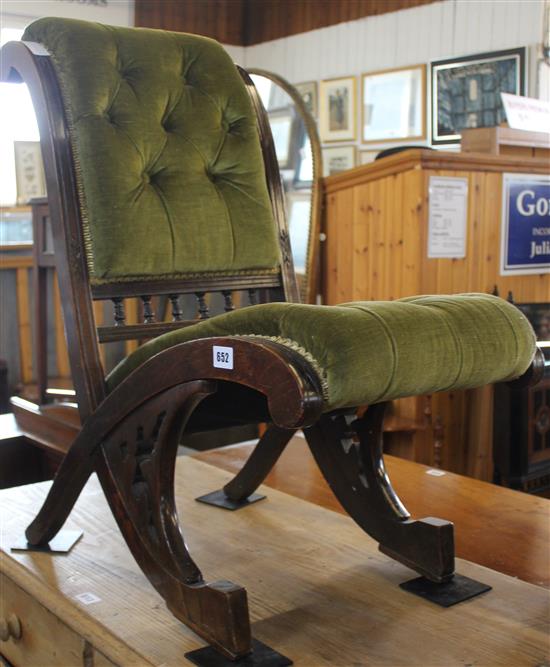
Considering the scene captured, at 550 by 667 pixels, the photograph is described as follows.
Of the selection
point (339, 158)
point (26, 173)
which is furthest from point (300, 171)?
point (26, 173)

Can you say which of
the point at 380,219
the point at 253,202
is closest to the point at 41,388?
the point at 380,219

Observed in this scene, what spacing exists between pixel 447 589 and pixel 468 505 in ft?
1.50

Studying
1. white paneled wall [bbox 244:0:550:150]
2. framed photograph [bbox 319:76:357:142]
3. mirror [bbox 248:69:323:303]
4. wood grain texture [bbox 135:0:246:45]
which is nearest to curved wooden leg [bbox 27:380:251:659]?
mirror [bbox 248:69:323:303]

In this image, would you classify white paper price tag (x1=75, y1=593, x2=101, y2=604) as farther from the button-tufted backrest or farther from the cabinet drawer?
the button-tufted backrest

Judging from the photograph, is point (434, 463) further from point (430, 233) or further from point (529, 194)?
point (529, 194)

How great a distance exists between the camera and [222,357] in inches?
34.2

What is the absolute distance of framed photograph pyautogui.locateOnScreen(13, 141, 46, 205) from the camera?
5.66 meters

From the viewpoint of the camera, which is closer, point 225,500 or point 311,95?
point 225,500

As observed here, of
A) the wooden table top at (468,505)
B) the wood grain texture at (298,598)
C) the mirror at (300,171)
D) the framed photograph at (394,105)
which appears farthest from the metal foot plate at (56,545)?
the framed photograph at (394,105)

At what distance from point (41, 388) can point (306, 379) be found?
7.40ft

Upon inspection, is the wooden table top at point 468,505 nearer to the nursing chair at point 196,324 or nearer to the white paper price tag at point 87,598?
the nursing chair at point 196,324

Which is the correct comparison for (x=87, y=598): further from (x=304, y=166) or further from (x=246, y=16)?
(x=246, y=16)

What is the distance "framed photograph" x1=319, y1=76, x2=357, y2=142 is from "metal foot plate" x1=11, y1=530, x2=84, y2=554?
15.9 ft

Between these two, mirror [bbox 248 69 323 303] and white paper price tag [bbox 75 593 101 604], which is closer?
white paper price tag [bbox 75 593 101 604]
